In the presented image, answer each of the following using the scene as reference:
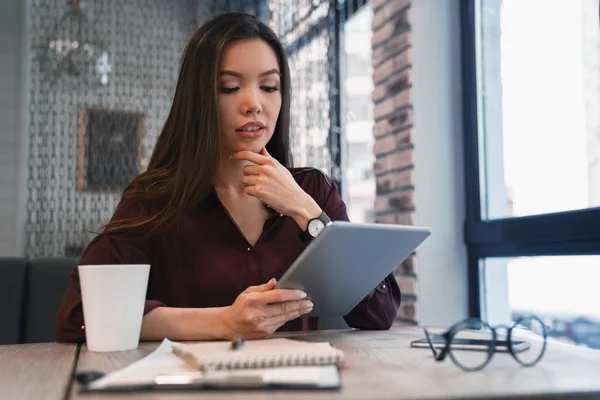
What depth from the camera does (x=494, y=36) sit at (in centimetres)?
206

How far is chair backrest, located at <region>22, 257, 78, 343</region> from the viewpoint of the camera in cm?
181

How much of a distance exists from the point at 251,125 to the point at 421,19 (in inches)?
40.6

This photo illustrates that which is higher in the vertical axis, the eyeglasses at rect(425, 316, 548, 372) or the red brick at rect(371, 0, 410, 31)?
the red brick at rect(371, 0, 410, 31)

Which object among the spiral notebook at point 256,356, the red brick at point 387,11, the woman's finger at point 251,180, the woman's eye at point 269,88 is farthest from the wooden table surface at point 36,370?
the red brick at point 387,11

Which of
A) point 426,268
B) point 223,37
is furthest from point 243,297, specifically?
point 426,268

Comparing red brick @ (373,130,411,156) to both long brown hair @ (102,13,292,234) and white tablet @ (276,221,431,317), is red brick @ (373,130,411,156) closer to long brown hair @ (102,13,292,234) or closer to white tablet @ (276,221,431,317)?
long brown hair @ (102,13,292,234)

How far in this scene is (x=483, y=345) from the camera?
0.94 meters

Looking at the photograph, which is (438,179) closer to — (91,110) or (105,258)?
(105,258)

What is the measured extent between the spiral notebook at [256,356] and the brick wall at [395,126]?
4.43 ft

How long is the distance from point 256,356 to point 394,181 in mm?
1557

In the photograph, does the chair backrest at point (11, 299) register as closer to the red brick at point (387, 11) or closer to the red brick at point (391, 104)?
the red brick at point (391, 104)

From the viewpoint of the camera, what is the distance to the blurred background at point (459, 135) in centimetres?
164

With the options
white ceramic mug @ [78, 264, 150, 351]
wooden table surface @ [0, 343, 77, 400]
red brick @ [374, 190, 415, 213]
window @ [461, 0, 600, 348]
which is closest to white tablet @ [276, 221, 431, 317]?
white ceramic mug @ [78, 264, 150, 351]

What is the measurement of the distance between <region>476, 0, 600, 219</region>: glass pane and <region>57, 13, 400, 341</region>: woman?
60 centimetres
